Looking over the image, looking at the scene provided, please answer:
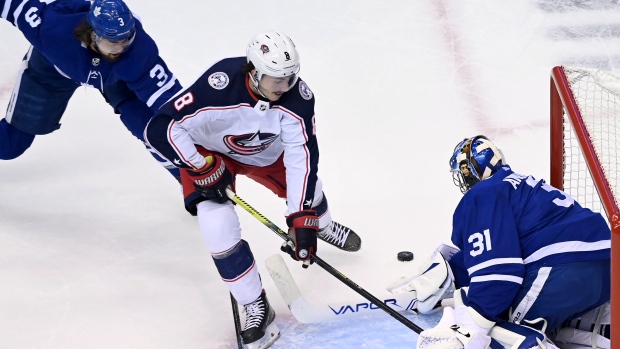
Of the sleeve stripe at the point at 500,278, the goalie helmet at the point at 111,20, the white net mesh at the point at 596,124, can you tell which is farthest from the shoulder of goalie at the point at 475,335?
the goalie helmet at the point at 111,20

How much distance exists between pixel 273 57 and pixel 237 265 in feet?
2.32

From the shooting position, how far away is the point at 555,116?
343 cm

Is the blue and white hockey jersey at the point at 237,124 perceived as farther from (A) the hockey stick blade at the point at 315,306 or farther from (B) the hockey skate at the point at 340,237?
(B) the hockey skate at the point at 340,237

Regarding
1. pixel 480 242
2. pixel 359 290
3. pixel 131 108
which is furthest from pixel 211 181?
pixel 480 242

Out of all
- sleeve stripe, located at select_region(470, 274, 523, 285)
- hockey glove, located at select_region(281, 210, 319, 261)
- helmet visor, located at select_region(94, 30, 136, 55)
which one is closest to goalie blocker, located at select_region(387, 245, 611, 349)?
sleeve stripe, located at select_region(470, 274, 523, 285)

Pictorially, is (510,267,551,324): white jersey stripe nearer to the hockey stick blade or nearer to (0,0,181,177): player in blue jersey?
the hockey stick blade

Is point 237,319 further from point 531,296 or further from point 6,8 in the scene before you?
point 6,8

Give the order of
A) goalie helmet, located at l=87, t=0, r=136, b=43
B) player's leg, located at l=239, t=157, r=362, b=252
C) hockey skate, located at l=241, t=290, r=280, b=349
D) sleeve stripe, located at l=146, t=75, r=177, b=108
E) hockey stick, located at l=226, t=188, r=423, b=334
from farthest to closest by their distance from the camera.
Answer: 1. sleeve stripe, located at l=146, t=75, r=177, b=108
2. player's leg, located at l=239, t=157, r=362, b=252
3. goalie helmet, located at l=87, t=0, r=136, b=43
4. hockey skate, located at l=241, t=290, r=280, b=349
5. hockey stick, located at l=226, t=188, r=423, b=334

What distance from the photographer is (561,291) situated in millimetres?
2982

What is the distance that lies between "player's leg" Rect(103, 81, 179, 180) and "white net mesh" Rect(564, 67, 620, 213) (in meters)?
1.51

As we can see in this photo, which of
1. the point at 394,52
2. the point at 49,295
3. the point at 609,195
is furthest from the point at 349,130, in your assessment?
the point at 609,195

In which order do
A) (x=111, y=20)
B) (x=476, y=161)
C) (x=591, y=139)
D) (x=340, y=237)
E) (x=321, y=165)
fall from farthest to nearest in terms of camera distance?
(x=321, y=165)
(x=340, y=237)
(x=111, y=20)
(x=476, y=161)
(x=591, y=139)

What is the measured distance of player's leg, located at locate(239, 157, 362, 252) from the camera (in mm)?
3668

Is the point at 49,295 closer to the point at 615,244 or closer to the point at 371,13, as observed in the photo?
the point at 615,244
